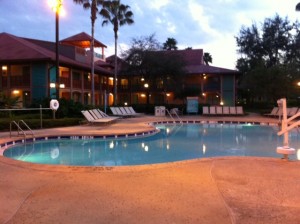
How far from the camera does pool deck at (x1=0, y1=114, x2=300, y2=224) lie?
397 cm

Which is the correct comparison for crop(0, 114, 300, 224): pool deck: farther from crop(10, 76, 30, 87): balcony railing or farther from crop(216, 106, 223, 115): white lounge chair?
crop(10, 76, 30, 87): balcony railing

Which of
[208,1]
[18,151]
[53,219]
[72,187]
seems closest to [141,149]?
[18,151]

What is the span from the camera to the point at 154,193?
4902 mm

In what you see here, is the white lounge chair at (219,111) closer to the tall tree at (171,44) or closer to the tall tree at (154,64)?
the tall tree at (154,64)

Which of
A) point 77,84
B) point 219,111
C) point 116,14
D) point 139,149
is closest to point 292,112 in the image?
point 219,111

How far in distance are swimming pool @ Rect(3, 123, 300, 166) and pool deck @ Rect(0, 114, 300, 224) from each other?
3.07 metres

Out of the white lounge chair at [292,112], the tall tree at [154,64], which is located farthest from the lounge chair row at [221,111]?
the tall tree at [154,64]

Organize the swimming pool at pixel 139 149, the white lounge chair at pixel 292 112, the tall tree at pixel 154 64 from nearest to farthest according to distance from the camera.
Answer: the swimming pool at pixel 139 149 → the white lounge chair at pixel 292 112 → the tall tree at pixel 154 64

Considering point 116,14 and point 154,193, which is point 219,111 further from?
point 154,193

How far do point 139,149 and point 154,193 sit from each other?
7043 millimetres

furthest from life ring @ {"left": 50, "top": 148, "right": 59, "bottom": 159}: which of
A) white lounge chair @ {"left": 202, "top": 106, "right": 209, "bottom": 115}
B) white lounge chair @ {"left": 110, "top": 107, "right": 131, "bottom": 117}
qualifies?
white lounge chair @ {"left": 202, "top": 106, "right": 209, "bottom": 115}

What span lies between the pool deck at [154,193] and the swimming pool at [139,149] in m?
3.07

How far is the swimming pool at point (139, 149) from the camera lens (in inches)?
395

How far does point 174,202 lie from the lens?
450 centimetres
